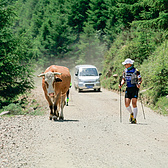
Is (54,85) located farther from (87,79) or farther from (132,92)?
(87,79)

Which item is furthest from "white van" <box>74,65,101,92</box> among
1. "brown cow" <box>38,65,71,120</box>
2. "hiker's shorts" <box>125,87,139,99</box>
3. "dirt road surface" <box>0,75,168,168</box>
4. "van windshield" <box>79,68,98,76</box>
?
"hiker's shorts" <box>125,87,139,99</box>

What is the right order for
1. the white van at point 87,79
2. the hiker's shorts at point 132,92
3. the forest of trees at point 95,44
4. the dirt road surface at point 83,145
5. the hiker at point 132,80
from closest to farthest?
1. the dirt road surface at point 83,145
2. the hiker at point 132,80
3. the hiker's shorts at point 132,92
4. the forest of trees at point 95,44
5. the white van at point 87,79

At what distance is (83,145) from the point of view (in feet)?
27.3

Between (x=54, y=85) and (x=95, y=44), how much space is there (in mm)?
53903

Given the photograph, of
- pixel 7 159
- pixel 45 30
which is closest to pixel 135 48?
pixel 7 159

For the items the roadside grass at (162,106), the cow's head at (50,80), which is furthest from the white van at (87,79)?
the cow's head at (50,80)

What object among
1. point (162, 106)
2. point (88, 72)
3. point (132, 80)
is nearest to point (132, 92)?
point (132, 80)

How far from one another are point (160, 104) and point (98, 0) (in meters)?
49.7

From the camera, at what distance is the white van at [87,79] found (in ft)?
96.0

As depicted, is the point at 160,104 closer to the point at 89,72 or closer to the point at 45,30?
the point at 89,72

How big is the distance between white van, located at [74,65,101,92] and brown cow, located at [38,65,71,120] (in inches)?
589

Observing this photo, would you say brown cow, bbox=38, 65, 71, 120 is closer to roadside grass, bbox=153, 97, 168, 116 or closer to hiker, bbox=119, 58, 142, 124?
hiker, bbox=119, 58, 142, 124

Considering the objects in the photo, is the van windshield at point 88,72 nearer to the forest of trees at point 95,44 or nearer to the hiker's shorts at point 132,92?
the forest of trees at point 95,44

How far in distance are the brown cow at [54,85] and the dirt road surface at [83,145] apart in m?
0.89
